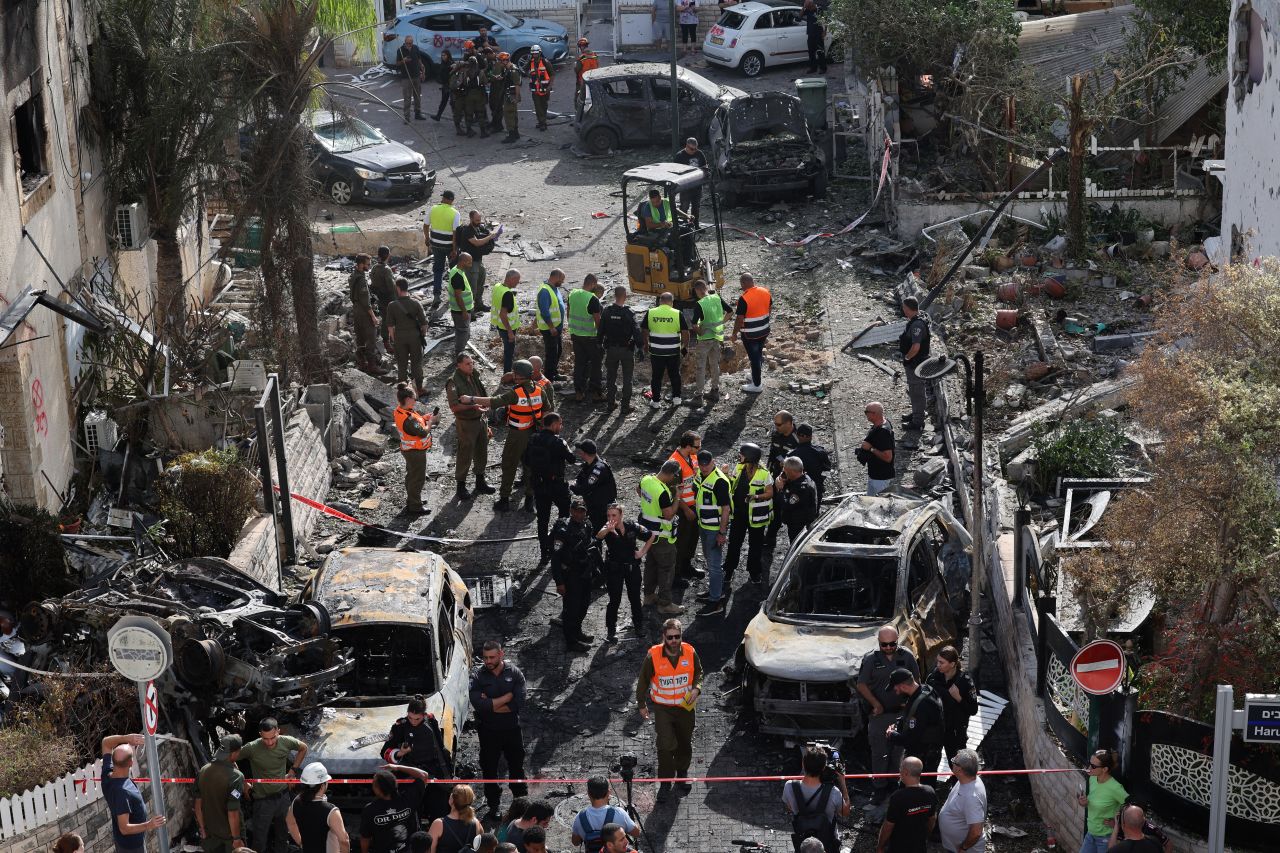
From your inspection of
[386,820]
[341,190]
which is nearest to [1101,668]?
[386,820]

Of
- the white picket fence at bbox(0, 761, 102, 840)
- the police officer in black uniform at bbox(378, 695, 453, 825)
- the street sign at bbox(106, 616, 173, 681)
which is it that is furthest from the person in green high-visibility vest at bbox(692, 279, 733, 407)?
the street sign at bbox(106, 616, 173, 681)

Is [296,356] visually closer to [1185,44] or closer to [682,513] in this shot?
[682,513]

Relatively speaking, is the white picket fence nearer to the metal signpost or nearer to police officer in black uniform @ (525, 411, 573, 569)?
the metal signpost

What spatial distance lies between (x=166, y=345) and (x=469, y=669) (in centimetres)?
556

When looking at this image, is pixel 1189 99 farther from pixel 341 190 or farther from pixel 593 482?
pixel 593 482

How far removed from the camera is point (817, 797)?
1060 centimetres

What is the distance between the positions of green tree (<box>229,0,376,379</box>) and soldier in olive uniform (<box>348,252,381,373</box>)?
709 mm

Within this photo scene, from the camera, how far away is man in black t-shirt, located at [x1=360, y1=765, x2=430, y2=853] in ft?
34.7

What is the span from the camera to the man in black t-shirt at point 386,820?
1059 centimetres

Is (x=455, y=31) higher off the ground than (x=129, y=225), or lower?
higher

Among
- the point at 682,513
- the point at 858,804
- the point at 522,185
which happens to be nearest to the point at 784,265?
the point at 522,185

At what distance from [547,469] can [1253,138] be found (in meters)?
8.43

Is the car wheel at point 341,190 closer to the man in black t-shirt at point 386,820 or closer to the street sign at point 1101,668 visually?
the man in black t-shirt at point 386,820

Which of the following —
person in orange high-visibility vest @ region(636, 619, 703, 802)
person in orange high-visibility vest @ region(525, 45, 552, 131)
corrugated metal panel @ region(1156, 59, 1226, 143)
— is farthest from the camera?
person in orange high-visibility vest @ region(525, 45, 552, 131)
